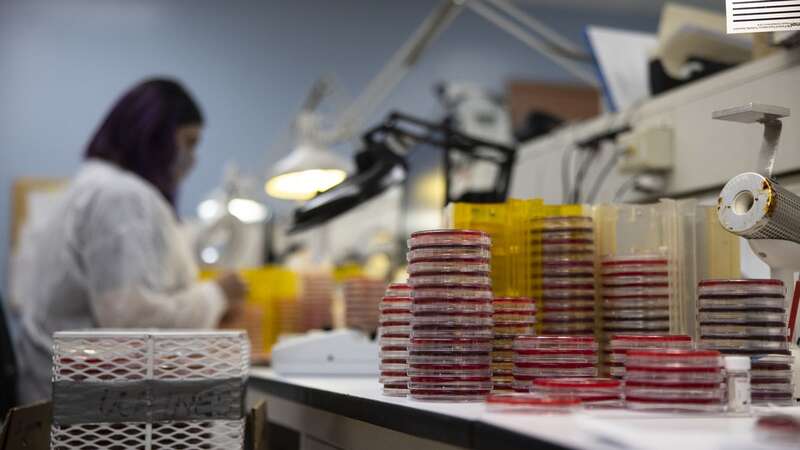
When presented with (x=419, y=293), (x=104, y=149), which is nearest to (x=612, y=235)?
(x=419, y=293)

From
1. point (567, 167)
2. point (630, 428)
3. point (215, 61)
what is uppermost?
point (215, 61)

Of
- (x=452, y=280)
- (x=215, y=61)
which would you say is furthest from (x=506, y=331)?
(x=215, y=61)

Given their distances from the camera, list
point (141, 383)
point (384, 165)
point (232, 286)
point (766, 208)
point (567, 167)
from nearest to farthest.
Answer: point (766, 208) → point (141, 383) → point (384, 165) → point (567, 167) → point (232, 286)

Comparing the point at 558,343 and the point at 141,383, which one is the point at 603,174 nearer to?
the point at 558,343

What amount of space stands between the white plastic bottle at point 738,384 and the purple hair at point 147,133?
1.80m

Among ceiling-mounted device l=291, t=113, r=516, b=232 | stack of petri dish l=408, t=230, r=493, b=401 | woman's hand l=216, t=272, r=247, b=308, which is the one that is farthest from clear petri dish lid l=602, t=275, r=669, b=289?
woman's hand l=216, t=272, r=247, b=308

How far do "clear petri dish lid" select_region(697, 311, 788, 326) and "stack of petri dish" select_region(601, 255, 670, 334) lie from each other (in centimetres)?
16

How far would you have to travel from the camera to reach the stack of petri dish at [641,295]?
1.35 meters

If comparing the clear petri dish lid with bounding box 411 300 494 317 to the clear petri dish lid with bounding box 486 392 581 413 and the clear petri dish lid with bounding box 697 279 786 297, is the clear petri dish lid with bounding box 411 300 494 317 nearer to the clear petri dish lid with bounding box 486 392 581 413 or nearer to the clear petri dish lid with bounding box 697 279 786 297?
the clear petri dish lid with bounding box 486 392 581 413

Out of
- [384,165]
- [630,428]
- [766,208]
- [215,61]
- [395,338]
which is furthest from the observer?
[215,61]

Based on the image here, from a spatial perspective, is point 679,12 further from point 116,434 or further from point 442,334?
point 116,434

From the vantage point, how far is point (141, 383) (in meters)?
1.24

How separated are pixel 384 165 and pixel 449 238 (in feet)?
2.67

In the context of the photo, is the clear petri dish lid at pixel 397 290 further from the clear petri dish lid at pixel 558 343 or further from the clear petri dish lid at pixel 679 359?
the clear petri dish lid at pixel 679 359
